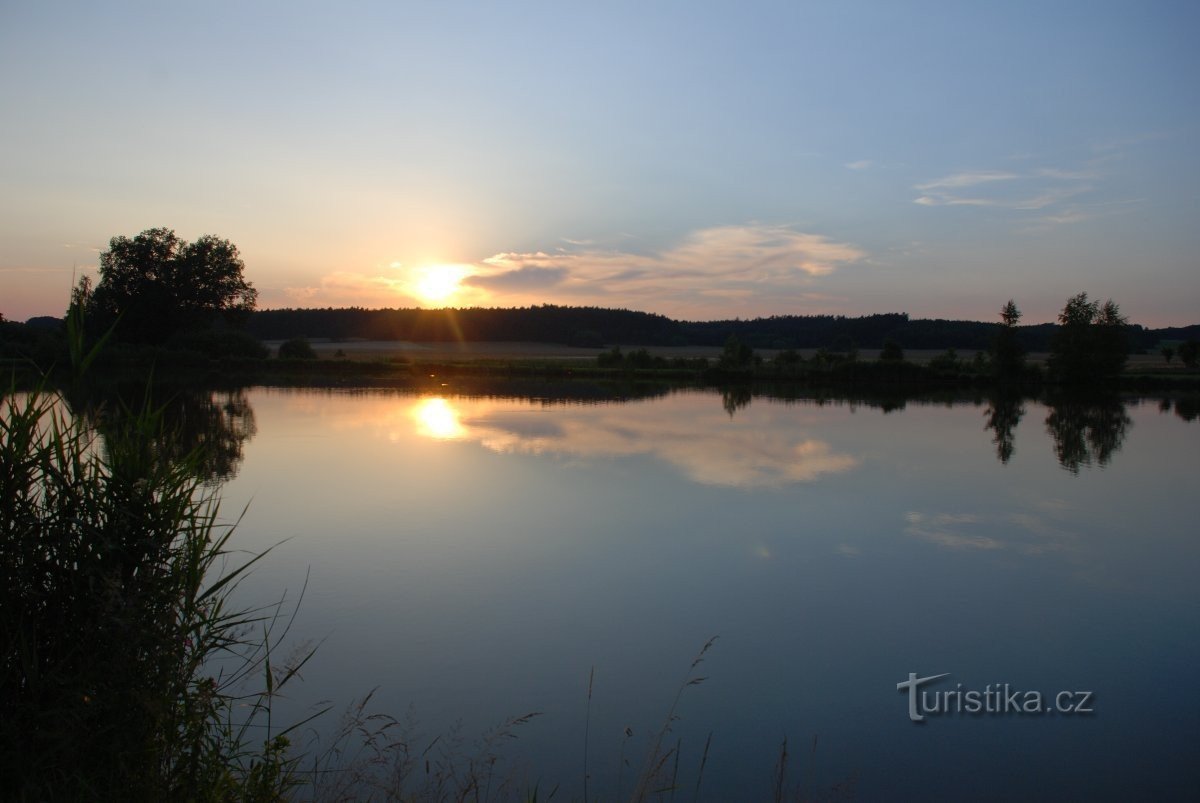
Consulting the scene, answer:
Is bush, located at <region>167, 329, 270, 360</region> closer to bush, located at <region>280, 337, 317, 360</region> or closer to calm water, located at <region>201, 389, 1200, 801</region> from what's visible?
bush, located at <region>280, 337, 317, 360</region>

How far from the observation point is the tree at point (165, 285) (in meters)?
45.1

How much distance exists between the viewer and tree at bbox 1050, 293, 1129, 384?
43969mm

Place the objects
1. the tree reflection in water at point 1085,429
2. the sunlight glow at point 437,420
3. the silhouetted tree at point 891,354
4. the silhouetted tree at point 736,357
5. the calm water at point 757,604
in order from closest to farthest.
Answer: the calm water at point 757,604, the tree reflection in water at point 1085,429, the sunlight glow at point 437,420, the silhouetted tree at point 891,354, the silhouetted tree at point 736,357

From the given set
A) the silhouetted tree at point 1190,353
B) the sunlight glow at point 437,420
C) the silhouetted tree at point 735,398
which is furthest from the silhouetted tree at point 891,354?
the sunlight glow at point 437,420

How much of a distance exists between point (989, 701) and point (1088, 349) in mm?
46461

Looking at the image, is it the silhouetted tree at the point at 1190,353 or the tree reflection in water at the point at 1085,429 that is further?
the silhouetted tree at the point at 1190,353

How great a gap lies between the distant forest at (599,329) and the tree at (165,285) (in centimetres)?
3343

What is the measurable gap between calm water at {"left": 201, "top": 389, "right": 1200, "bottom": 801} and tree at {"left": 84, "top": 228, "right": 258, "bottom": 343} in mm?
36483

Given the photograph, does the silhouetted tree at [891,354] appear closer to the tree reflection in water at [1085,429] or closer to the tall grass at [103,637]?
the tree reflection in water at [1085,429]

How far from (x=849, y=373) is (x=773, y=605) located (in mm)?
39883

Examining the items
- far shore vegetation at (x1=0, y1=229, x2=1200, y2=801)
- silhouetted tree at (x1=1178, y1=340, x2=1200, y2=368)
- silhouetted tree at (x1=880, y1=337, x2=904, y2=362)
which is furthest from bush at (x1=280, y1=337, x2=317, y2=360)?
silhouetted tree at (x1=1178, y1=340, x2=1200, y2=368)

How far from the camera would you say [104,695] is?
295cm

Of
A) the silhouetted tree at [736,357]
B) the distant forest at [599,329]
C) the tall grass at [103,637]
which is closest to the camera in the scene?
the tall grass at [103,637]

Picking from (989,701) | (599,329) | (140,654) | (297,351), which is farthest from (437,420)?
(599,329)
